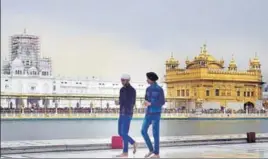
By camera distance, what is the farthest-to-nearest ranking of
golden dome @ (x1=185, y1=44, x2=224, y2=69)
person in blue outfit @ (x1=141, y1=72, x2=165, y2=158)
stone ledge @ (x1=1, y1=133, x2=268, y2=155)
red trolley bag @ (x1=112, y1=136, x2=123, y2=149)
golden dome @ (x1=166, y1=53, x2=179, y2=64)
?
golden dome @ (x1=166, y1=53, x2=179, y2=64) → golden dome @ (x1=185, y1=44, x2=224, y2=69) → red trolley bag @ (x1=112, y1=136, x2=123, y2=149) → stone ledge @ (x1=1, y1=133, x2=268, y2=155) → person in blue outfit @ (x1=141, y1=72, x2=165, y2=158)

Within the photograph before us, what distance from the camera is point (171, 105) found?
155 ft

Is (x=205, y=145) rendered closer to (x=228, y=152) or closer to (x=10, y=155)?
(x=228, y=152)

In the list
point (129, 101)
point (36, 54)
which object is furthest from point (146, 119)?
point (36, 54)

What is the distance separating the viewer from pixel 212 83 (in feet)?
144

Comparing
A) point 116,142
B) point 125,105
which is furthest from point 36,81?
point 125,105

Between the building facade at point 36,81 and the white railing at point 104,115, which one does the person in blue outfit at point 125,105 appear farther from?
the building facade at point 36,81

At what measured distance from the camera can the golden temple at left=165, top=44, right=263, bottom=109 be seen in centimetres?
4388

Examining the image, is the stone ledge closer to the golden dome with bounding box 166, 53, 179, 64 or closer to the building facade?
the building facade

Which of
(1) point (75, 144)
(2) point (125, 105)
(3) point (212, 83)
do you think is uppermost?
(3) point (212, 83)

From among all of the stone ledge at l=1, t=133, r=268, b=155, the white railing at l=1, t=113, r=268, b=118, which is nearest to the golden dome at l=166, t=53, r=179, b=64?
the white railing at l=1, t=113, r=268, b=118

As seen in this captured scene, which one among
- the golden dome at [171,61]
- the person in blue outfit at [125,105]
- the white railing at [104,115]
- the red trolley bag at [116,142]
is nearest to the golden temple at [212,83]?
the golden dome at [171,61]

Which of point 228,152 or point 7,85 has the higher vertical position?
point 7,85

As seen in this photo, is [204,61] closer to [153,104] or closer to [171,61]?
[171,61]

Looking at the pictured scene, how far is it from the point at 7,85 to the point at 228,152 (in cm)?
3981
